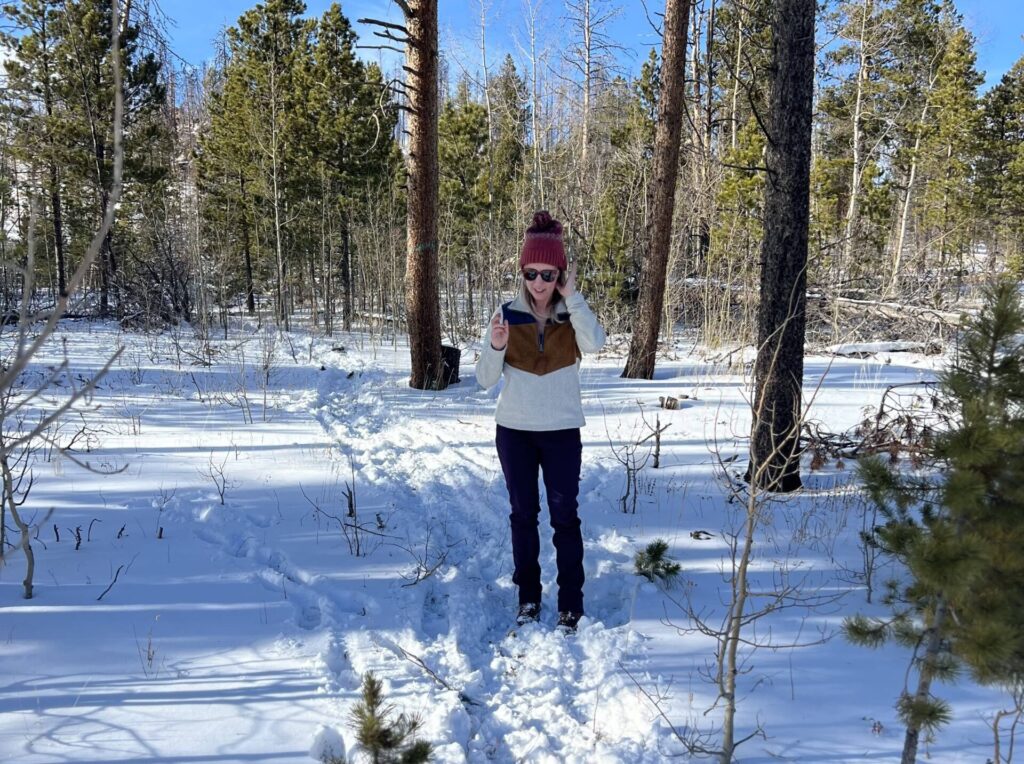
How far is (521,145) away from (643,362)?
21330 mm

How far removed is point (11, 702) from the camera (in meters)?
2.13

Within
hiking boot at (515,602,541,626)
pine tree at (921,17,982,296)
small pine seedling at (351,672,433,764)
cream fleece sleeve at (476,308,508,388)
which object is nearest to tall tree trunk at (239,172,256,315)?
cream fleece sleeve at (476,308,508,388)

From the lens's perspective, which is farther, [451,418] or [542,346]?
[451,418]

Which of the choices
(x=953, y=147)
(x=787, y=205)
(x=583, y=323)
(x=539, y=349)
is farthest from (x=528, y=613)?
(x=953, y=147)

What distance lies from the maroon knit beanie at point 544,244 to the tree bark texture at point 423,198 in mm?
4923

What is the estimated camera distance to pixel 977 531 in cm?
154

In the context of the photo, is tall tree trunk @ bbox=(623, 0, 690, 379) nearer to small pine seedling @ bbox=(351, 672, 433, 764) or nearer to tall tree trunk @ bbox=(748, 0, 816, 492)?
tall tree trunk @ bbox=(748, 0, 816, 492)

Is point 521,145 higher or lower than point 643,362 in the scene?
higher

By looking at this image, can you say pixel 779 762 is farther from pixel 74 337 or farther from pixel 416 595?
pixel 74 337

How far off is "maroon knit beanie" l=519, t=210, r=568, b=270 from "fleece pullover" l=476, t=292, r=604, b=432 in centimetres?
19

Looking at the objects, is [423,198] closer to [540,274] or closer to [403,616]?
[540,274]

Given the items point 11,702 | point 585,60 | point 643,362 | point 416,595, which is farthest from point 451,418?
point 585,60

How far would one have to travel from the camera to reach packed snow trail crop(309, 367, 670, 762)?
214cm

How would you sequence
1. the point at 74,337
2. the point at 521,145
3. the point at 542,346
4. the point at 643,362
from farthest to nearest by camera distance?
the point at 521,145 < the point at 74,337 < the point at 643,362 < the point at 542,346
